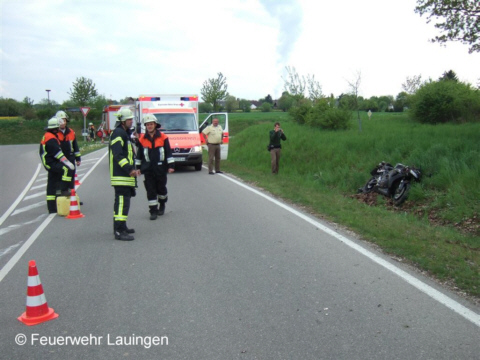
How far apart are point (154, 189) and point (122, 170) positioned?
1.70 metres

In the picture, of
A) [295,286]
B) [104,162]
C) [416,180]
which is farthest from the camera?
[104,162]

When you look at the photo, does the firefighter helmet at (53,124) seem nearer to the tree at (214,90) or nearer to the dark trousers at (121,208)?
the dark trousers at (121,208)

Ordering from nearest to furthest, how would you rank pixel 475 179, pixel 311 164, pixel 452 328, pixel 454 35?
1. pixel 452 328
2. pixel 475 179
3. pixel 454 35
4. pixel 311 164

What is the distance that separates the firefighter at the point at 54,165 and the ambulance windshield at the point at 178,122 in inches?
325

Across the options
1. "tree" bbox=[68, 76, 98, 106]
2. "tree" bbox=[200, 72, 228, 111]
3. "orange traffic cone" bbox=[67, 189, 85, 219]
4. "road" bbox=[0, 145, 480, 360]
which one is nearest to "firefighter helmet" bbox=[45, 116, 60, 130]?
"orange traffic cone" bbox=[67, 189, 85, 219]

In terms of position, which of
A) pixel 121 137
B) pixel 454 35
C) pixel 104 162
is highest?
pixel 454 35

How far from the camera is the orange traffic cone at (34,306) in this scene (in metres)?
4.25

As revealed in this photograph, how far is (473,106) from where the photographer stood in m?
19.5

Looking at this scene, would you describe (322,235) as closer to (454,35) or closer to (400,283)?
(400,283)

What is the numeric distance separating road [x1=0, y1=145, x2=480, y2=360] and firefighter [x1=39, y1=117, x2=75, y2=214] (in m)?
1.43

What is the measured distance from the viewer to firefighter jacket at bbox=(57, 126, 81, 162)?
9.96m

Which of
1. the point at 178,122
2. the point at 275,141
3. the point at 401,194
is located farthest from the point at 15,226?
the point at 178,122

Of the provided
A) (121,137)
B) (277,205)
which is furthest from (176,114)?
(121,137)

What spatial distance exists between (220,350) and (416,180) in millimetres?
8499
